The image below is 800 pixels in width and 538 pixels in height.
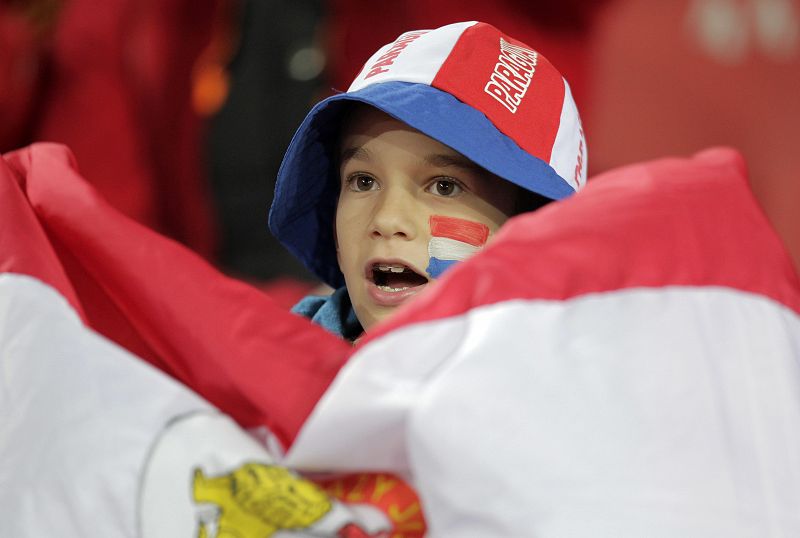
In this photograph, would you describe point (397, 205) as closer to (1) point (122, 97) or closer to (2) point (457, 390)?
(2) point (457, 390)

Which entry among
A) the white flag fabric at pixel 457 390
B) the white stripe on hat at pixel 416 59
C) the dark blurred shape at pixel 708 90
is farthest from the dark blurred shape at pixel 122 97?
the white flag fabric at pixel 457 390

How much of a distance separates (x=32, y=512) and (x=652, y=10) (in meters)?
1.55

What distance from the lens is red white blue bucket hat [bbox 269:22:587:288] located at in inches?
36.8

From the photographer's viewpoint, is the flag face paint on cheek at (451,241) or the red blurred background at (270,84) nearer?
the flag face paint on cheek at (451,241)

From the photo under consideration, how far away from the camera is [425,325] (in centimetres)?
66

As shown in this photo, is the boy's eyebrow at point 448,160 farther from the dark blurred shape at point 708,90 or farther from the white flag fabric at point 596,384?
the dark blurred shape at point 708,90

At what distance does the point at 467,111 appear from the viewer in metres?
0.94

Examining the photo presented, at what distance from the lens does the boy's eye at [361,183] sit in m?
0.99

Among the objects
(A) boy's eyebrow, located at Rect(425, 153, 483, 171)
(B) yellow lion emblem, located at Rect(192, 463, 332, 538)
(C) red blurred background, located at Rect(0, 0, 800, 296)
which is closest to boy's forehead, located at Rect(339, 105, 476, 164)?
(A) boy's eyebrow, located at Rect(425, 153, 483, 171)

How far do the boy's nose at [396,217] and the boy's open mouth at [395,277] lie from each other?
0.03 meters

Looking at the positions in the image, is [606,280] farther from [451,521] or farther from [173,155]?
[173,155]

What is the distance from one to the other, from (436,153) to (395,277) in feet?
0.36

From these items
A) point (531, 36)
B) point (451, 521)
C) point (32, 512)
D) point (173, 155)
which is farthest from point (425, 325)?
point (173, 155)

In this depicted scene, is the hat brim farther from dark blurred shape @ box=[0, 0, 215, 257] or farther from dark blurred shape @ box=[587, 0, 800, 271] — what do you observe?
dark blurred shape @ box=[0, 0, 215, 257]
